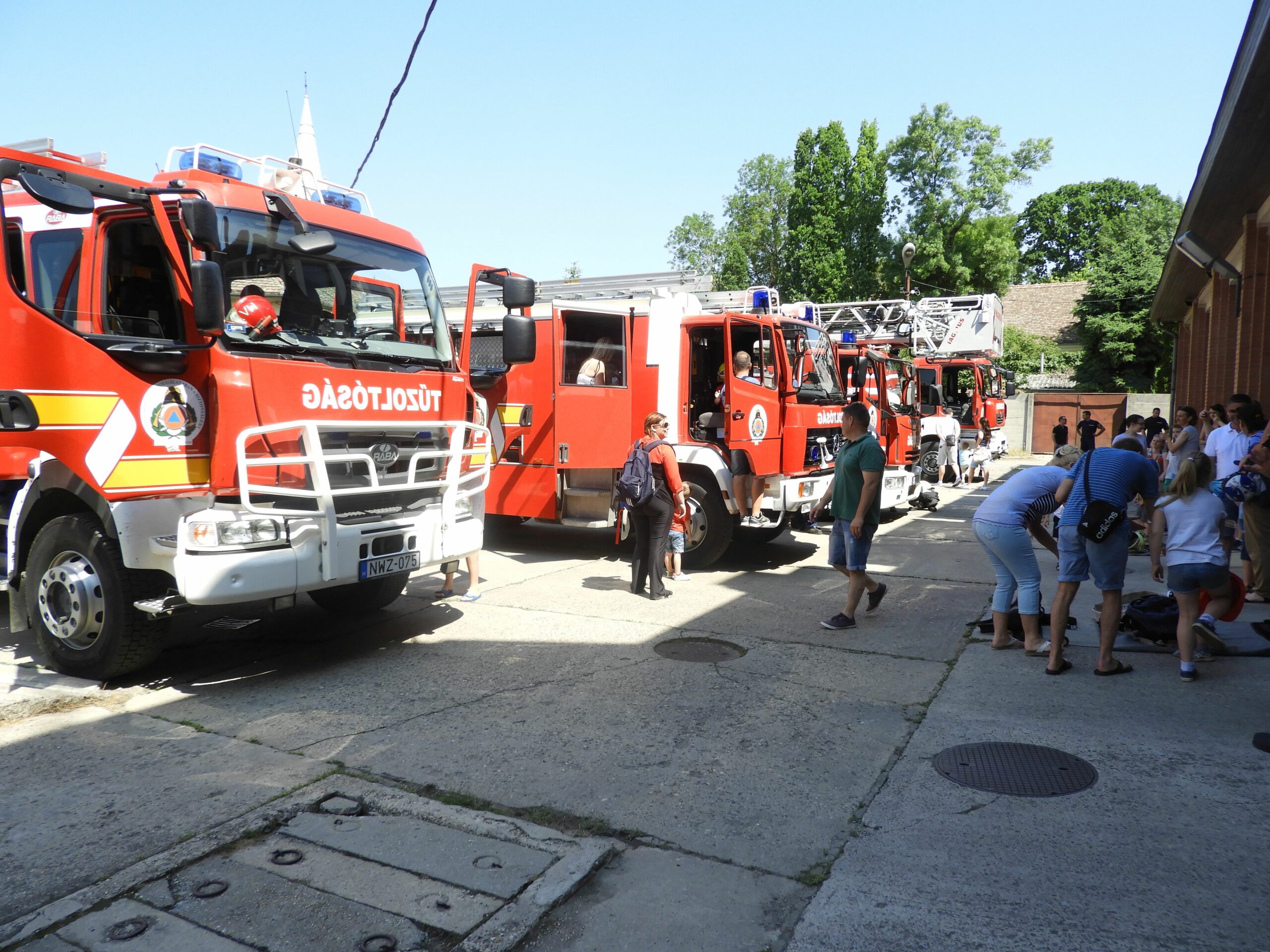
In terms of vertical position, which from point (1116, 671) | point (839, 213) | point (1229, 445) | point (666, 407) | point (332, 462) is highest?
point (839, 213)

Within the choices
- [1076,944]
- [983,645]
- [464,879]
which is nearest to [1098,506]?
[983,645]

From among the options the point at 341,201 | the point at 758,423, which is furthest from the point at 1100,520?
the point at 341,201

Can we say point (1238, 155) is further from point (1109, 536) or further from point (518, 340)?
point (518, 340)

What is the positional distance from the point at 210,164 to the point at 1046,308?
55.9 m

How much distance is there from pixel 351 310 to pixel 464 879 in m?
4.20

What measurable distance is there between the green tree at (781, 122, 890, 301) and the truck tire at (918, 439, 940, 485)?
79.2ft

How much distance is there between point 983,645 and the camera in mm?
6688

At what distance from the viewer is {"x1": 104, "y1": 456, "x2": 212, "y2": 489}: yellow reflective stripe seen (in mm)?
5160

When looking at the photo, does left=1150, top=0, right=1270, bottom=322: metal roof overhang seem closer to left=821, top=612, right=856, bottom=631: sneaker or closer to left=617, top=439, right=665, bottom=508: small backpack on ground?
left=821, top=612, right=856, bottom=631: sneaker

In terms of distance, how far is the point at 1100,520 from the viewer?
18.2 ft

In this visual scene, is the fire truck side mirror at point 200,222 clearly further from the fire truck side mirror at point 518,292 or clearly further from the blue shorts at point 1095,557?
the blue shorts at point 1095,557

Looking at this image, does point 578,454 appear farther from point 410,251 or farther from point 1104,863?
point 1104,863

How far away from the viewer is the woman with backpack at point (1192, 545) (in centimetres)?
564

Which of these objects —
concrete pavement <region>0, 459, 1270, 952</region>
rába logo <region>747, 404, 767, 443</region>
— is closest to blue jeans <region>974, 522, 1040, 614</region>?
concrete pavement <region>0, 459, 1270, 952</region>
